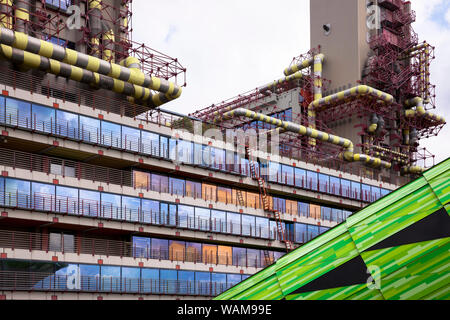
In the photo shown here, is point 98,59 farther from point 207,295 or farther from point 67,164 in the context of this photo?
point 207,295

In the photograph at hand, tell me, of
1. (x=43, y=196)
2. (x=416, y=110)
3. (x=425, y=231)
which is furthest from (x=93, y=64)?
(x=416, y=110)

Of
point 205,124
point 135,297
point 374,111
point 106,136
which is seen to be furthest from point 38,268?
point 374,111

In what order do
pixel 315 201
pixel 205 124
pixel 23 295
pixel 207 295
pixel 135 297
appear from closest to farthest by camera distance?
pixel 23 295
pixel 135 297
pixel 207 295
pixel 205 124
pixel 315 201

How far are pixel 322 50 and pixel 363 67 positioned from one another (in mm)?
7356

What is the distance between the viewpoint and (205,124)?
229 feet

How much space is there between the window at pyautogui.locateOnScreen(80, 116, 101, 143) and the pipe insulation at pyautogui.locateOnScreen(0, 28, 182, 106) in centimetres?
497

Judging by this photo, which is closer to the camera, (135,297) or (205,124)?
(135,297)

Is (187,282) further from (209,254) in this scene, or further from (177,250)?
(209,254)

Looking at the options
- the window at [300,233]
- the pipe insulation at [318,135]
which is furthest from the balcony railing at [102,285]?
the pipe insulation at [318,135]

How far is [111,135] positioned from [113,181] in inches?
186

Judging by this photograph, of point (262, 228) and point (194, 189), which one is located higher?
point (194, 189)

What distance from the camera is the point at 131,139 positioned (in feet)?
188

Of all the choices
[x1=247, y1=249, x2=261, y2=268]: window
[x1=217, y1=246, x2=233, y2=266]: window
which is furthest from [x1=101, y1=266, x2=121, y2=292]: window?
[x1=247, y1=249, x2=261, y2=268]: window

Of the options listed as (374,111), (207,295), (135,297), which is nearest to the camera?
(135,297)
